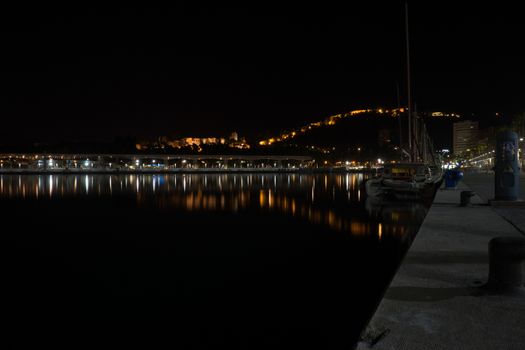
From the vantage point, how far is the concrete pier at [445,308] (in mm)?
4312

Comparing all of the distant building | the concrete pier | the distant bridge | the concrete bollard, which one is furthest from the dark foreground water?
the distant building

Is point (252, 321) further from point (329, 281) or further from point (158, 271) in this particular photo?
point (158, 271)

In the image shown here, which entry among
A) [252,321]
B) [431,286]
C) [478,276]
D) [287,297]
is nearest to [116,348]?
[252,321]

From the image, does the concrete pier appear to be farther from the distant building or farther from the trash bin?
the distant building

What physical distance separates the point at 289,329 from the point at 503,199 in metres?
12.1

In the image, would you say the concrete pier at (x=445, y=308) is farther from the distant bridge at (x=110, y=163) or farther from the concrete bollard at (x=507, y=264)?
the distant bridge at (x=110, y=163)

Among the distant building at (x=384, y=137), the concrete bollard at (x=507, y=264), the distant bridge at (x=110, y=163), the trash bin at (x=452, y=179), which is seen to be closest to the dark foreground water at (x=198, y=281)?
A: the concrete bollard at (x=507, y=264)

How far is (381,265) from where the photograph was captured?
10.5m

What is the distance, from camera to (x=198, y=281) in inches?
361

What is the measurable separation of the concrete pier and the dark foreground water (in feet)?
3.53

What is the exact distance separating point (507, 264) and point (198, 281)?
5.54m

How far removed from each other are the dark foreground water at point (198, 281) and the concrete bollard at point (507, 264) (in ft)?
6.38

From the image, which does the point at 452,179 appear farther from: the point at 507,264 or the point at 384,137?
the point at 384,137

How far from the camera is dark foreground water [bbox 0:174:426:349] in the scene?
21.6 feet
